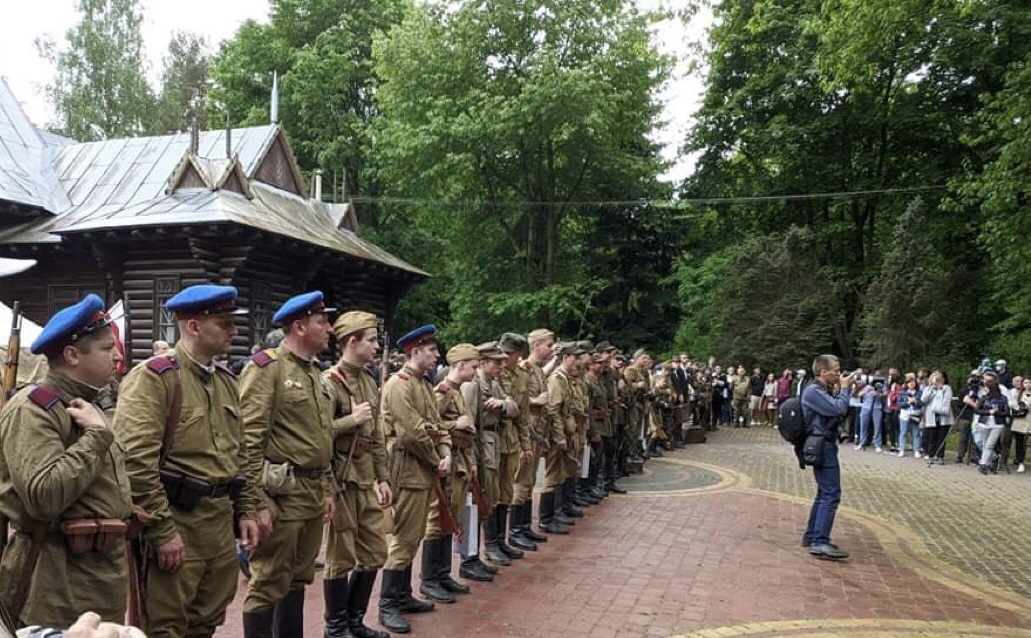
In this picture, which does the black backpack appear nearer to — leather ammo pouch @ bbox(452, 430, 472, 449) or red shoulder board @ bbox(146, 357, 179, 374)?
leather ammo pouch @ bbox(452, 430, 472, 449)

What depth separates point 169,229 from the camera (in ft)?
52.3

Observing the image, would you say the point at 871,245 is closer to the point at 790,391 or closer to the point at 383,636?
the point at 790,391

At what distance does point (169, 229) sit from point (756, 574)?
13.3 meters

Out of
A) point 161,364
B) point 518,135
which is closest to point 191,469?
point 161,364

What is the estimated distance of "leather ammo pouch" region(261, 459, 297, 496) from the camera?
432 cm

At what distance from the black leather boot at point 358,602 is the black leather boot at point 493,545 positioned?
7.62 feet

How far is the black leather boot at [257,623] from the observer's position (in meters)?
→ 4.34

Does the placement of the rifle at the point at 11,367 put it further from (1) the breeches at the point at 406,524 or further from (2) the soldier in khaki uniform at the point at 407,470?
(1) the breeches at the point at 406,524

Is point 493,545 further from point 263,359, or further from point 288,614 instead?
point 263,359

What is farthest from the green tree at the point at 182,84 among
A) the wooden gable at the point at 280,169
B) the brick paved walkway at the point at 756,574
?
the brick paved walkway at the point at 756,574

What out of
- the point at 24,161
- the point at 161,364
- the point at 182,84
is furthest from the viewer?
the point at 182,84

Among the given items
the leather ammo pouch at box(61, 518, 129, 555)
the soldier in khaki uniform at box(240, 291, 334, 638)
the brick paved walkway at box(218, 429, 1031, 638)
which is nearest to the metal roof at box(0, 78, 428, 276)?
the brick paved walkway at box(218, 429, 1031, 638)

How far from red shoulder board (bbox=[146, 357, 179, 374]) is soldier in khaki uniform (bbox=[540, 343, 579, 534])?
5.56m

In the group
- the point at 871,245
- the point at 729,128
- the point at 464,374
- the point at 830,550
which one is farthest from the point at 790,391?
the point at 464,374
